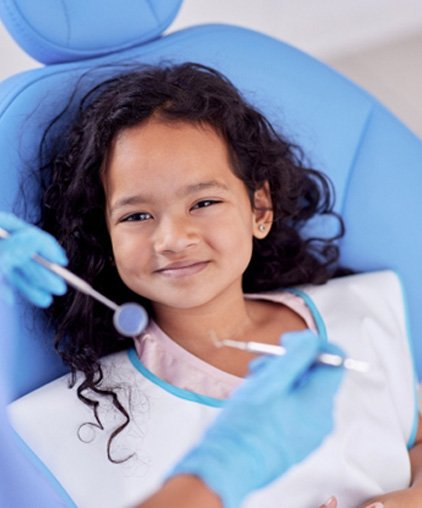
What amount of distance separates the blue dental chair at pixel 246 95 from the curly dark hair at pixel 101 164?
0.04 m

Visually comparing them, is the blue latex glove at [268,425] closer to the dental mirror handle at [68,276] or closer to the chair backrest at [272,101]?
the dental mirror handle at [68,276]

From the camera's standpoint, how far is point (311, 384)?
0.85 meters

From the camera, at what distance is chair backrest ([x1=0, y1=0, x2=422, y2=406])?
126 centimetres

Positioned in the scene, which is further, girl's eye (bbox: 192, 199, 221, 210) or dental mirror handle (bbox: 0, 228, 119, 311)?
girl's eye (bbox: 192, 199, 221, 210)

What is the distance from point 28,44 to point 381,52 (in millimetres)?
1229

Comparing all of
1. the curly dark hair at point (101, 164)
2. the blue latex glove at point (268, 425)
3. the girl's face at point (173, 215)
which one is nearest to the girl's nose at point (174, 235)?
the girl's face at point (173, 215)

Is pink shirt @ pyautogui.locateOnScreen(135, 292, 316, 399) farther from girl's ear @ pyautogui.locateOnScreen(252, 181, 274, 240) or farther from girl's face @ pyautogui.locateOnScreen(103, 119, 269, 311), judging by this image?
girl's ear @ pyautogui.locateOnScreen(252, 181, 274, 240)

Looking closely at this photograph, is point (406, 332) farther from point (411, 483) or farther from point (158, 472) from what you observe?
point (158, 472)

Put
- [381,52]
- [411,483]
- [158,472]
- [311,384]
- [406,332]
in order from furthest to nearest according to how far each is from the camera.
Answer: [381,52] → [406,332] → [411,483] → [158,472] → [311,384]

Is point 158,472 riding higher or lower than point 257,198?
lower

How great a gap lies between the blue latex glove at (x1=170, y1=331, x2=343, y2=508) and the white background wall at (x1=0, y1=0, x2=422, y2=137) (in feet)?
4.62

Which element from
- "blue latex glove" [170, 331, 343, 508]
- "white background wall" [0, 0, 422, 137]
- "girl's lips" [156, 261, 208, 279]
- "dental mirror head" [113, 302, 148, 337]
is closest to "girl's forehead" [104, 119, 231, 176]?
"girl's lips" [156, 261, 208, 279]

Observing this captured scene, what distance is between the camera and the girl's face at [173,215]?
114 cm

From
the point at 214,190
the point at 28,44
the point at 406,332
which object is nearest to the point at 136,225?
the point at 214,190
